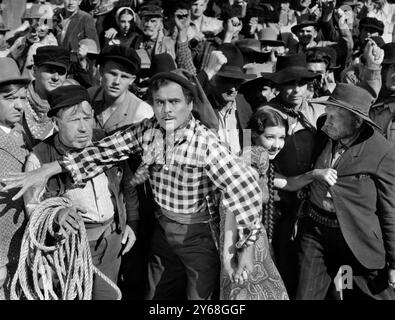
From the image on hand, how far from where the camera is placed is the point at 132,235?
4.38 m

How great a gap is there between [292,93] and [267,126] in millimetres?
830

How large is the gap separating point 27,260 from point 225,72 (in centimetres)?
240

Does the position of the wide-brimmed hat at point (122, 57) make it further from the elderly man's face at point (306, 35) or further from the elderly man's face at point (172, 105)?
the elderly man's face at point (306, 35)

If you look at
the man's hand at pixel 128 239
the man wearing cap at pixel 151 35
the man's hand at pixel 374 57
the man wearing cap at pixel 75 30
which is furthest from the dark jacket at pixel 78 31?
the man's hand at pixel 128 239

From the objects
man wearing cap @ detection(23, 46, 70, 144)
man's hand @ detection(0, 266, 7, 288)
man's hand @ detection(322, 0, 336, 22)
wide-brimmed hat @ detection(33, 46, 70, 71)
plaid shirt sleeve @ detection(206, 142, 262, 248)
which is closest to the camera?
plaid shirt sleeve @ detection(206, 142, 262, 248)

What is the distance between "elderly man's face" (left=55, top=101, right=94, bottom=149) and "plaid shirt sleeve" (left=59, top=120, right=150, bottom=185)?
0.27ft

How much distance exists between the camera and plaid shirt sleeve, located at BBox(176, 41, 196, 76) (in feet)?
22.0

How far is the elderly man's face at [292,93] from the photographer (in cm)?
507

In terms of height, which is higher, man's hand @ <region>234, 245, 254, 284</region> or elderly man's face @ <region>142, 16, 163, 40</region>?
elderly man's face @ <region>142, 16, 163, 40</region>

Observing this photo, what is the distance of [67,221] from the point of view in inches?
144

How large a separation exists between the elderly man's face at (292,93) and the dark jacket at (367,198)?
0.92m

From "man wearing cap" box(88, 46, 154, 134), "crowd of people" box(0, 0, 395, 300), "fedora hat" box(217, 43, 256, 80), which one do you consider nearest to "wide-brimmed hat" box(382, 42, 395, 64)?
"crowd of people" box(0, 0, 395, 300)

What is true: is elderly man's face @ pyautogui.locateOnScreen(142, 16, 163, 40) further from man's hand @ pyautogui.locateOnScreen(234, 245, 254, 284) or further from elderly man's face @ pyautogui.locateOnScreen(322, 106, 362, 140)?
man's hand @ pyautogui.locateOnScreen(234, 245, 254, 284)

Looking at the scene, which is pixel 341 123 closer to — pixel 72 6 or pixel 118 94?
pixel 118 94
